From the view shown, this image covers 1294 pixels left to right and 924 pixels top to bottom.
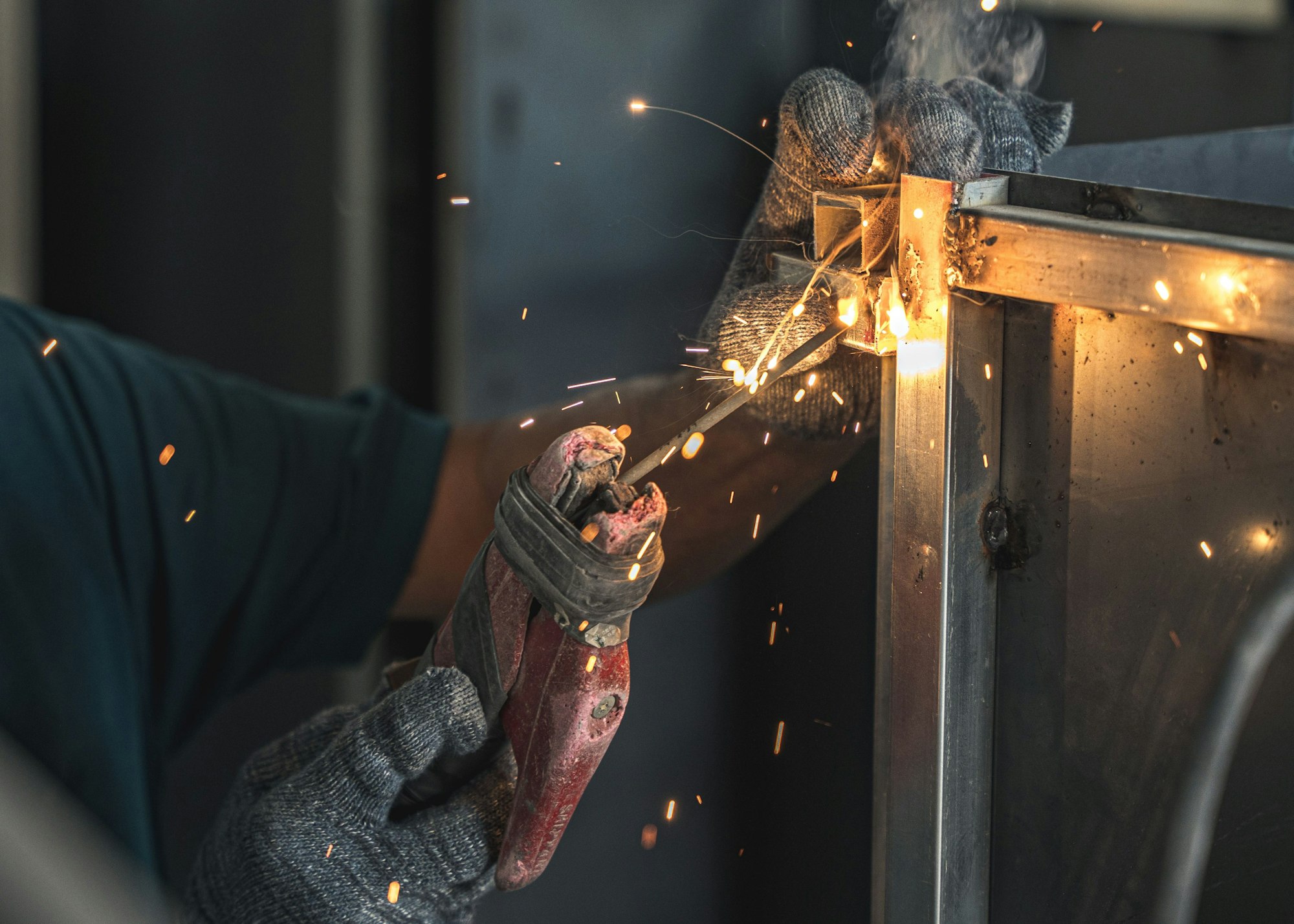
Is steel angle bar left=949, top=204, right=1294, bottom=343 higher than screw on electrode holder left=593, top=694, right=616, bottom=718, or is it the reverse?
steel angle bar left=949, top=204, right=1294, bottom=343

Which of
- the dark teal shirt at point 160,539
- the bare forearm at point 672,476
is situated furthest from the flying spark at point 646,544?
the dark teal shirt at point 160,539

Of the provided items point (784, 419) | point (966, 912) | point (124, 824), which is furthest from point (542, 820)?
point (124, 824)

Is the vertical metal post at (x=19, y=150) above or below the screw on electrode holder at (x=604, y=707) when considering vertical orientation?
above

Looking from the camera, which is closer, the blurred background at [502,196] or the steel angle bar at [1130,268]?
the steel angle bar at [1130,268]

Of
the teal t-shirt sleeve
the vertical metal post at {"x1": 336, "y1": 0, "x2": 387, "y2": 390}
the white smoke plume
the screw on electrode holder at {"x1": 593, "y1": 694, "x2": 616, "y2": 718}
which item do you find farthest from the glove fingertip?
the vertical metal post at {"x1": 336, "y1": 0, "x2": 387, "y2": 390}

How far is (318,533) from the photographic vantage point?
138 cm

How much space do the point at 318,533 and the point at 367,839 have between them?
0.63m

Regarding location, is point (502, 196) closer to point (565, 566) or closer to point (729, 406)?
point (729, 406)

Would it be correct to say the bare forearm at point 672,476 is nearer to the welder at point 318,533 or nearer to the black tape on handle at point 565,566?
the welder at point 318,533

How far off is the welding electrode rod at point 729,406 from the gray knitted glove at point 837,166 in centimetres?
2

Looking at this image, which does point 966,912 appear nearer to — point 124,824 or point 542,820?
point 542,820

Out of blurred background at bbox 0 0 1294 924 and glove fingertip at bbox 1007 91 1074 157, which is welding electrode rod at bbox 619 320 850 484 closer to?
glove fingertip at bbox 1007 91 1074 157

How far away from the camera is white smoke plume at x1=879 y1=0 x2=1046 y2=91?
102 cm

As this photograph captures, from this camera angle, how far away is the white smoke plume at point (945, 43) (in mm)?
1024
